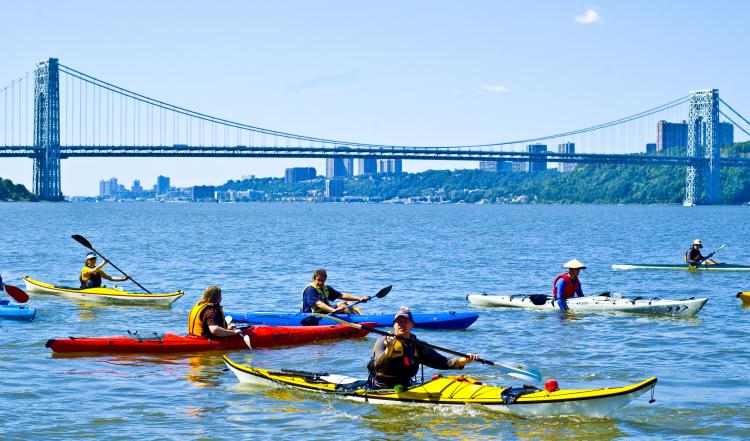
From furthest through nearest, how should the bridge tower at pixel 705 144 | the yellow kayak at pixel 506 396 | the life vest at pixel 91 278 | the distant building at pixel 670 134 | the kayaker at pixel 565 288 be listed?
1. the distant building at pixel 670 134
2. the bridge tower at pixel 705 144
3. the life vest at pixel 91 278
4. the kayaker at pixel 565 288
5. the yellow kayak at pixel 506 396

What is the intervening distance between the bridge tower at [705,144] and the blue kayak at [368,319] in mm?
116304

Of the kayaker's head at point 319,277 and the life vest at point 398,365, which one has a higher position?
the kayaker's head at point 319,277

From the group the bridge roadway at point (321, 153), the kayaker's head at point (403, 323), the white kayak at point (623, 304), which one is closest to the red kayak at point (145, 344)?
the kayaker's head at point (403, 323)

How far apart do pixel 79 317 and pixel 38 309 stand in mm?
1255

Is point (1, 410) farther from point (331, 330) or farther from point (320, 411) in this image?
point (331, 330)

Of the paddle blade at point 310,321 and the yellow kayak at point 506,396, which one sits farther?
the paddle blade at point 310,321

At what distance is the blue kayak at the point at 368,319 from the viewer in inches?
632

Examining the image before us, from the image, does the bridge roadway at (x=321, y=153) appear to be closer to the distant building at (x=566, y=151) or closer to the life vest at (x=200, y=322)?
the distant building at (x=566, y=151)

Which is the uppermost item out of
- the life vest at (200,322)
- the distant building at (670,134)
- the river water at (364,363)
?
the distant building at (670,134)

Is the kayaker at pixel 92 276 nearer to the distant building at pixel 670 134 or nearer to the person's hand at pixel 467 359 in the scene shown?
the person's hand at pixel 467 359

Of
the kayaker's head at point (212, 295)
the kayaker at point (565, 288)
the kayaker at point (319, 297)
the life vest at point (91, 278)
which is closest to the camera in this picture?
the kayaker's head at point (212, 295)

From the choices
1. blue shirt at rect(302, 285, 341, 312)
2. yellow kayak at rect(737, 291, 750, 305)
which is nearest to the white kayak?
yellow kayak at rect(737, 291, 750, 305)

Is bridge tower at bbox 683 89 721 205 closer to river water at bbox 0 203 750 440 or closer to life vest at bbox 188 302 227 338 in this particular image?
river water at bbox 0 203 750 440

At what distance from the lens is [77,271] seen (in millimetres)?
31609
